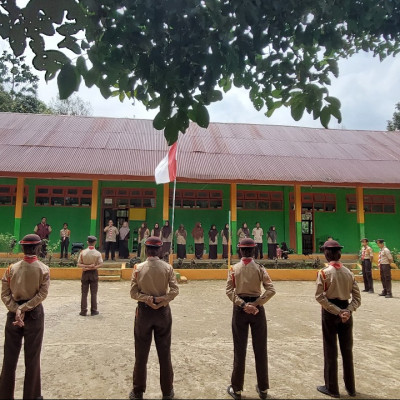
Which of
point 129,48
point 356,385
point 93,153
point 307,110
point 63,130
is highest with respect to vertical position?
point 63,130

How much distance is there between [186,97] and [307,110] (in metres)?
0.83

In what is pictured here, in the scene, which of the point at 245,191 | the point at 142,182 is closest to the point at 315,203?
the point at 245,191

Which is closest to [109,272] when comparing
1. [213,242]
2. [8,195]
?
[213,242]

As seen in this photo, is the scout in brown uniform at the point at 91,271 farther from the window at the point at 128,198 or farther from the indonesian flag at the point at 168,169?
the window at the point at 128,198

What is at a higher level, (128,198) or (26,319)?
(128,198)

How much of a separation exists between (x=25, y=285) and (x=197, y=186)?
11.6 m

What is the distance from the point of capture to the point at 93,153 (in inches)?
558

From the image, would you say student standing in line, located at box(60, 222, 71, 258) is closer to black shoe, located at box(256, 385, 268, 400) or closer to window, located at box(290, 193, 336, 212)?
window, located at box(290, 193, 336, 212)

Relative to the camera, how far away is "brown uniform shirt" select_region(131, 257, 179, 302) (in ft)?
11.9

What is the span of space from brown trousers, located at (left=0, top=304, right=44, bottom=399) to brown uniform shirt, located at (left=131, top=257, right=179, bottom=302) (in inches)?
37.4

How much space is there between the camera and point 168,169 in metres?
11.1

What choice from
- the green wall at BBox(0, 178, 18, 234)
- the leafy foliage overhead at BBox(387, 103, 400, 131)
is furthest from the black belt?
the leafy foliage overhead at BBox(387, 103, 400, 131)

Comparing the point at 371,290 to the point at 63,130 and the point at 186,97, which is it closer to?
the point at 186,97

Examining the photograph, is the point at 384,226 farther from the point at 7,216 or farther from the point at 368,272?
the point at 7,216
